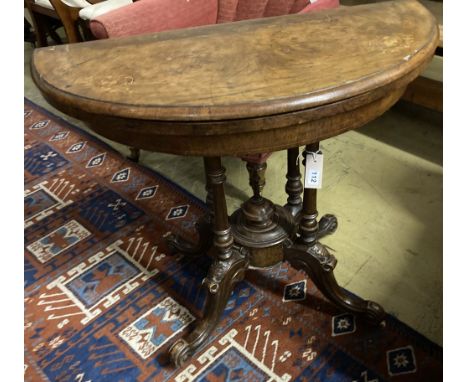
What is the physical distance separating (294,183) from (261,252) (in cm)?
26

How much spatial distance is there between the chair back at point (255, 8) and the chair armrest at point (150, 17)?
61mm

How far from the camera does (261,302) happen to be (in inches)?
51.3

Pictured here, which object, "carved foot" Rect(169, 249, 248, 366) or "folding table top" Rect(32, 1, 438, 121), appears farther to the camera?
"carved foot" Rect(169, 249, 248, 366)

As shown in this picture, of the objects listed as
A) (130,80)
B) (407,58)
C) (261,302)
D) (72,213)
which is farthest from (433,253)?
(72,213)

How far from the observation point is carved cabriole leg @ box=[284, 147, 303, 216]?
4.10 ft

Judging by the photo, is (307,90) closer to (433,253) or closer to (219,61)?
(219,61)

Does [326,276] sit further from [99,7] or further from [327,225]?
[99,7]

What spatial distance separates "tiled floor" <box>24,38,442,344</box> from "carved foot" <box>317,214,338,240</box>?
26 millimetres

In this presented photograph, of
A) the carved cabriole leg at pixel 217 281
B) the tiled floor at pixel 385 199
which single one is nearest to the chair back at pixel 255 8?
the tiled floor at pixel 385 199

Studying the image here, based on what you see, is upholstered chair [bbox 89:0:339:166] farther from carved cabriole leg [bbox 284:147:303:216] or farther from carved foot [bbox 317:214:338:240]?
carved foot [bbox 317:214:338:240]

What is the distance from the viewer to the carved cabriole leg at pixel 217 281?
110cm

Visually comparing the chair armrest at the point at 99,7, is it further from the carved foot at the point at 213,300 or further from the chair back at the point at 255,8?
the carved foot at the point at 213,300

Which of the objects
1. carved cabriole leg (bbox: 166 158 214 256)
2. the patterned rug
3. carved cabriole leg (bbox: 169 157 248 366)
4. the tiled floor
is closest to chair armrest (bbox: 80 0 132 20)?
the tiled floor

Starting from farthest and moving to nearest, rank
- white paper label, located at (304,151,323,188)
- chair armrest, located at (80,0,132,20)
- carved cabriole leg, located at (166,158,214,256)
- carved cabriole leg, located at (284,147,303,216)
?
chair armrest, located at (80,0,132,20) → carved cabriole leg, located at (166,158,214,256) → carved cabriole leg, located at (284,147,303,216) → white paper label, located at (304,151,323,188)
